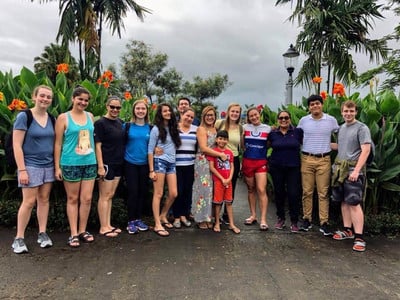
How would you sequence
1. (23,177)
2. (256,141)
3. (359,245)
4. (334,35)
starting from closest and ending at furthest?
(23,177), (359,245), (256,141), (334,35)

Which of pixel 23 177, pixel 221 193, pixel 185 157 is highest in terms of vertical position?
pixel 185 157

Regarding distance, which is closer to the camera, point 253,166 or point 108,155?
point 108,155

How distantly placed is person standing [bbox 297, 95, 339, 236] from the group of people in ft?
0.04

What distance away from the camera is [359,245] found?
387 centimetres

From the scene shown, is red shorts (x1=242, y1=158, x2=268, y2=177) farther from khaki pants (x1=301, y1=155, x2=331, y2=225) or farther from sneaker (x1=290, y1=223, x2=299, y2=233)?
sneaker (x1=290, y1=223, x2=299, y2=233)

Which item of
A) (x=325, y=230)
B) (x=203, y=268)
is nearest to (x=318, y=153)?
(x=325, y=230)

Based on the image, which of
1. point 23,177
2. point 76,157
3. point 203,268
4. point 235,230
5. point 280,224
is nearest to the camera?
point 203,268

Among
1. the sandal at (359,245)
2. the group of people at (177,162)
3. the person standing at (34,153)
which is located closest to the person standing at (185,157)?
the group of people at (177,162)

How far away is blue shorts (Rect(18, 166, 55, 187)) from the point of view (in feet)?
11.3

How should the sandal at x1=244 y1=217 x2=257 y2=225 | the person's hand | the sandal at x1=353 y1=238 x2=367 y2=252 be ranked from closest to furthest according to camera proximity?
1. the person's hand
2. the sandal at x1=353 y1=238 x2=367 y2=252
3. the sandal at x1=244 y1=217 x2=257 y2=225

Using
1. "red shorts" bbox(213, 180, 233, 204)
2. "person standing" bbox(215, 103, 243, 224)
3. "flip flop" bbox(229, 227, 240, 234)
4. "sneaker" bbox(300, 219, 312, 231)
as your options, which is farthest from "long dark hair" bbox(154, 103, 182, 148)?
"sneaker" bbox(300, 219, 312, 231)

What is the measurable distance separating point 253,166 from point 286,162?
1.37 ft

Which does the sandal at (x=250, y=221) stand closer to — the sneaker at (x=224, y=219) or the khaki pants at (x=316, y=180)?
the sneaker at (x=224, y=219)

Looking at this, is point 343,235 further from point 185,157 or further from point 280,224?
point 185,157
